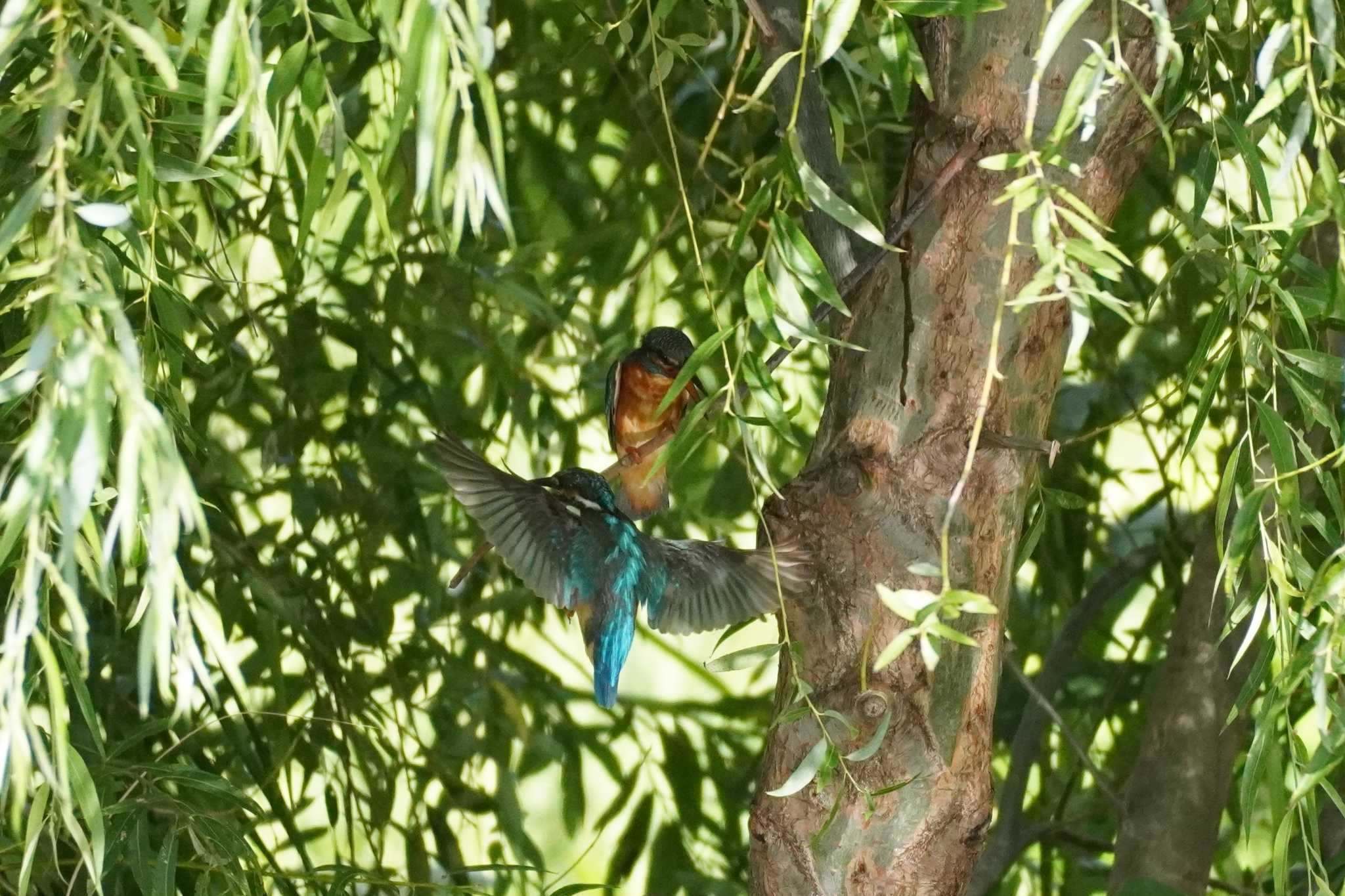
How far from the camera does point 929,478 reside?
35.3 inches

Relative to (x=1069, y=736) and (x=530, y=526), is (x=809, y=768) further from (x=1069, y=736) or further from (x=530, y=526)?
(x=1069, y=736)

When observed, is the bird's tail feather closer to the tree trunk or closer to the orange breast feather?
the orange breast feather

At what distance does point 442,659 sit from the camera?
155 cm

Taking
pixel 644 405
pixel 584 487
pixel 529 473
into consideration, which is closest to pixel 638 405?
pixel 644 405

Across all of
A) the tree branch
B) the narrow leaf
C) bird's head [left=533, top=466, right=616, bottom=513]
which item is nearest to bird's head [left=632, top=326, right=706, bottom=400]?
bird's head [left=533, top=466, right=616, bottom=513]

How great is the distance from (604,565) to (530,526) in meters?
0.06

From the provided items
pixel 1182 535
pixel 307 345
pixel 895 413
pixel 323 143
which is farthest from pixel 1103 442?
pixel 323 143

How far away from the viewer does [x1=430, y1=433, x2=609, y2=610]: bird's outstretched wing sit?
93 cm

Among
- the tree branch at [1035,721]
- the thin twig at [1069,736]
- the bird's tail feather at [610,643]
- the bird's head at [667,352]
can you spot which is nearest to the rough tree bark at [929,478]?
the bird's tail feather at [610,643]

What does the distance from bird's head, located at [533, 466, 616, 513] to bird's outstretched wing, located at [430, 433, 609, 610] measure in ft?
0.04

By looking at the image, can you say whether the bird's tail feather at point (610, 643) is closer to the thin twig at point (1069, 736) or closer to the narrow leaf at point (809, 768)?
the narrow leaf at point (809, 768)

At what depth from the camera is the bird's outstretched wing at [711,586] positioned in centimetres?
94

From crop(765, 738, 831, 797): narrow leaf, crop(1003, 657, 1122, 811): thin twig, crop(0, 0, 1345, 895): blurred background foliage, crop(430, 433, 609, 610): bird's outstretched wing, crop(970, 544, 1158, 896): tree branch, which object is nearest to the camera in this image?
crop(765, 738, 831, 797): narrow leaf

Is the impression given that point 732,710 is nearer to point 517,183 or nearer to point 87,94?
point 517,183
